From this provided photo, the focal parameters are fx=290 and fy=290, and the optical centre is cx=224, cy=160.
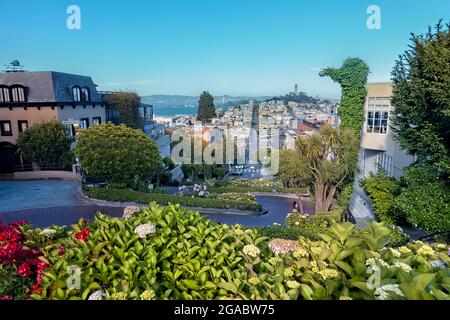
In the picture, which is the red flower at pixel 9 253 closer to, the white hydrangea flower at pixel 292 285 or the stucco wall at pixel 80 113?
the white hydrangea flower at pixel 292 285

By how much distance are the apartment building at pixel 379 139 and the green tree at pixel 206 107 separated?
36490mm

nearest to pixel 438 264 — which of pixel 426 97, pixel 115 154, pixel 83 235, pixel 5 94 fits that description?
pixel 83 235

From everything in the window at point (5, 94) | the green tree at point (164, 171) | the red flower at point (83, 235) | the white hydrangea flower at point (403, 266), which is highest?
the window at point (5, 94)

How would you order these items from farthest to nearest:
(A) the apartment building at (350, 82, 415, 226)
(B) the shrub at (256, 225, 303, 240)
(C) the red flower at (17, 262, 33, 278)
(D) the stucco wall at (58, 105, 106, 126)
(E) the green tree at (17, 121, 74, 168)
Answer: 1. (D) the stucco wall at (58, 105, 106, 126)
2. (E) the green tree at (17, 121, 74, 168)
3. (A) the apartment building at (350, 82, 415, 226)
4. (B) the shrub at (256, 225, 303, 240)
5. (C) the red flower at (17, 262, 33, 278)

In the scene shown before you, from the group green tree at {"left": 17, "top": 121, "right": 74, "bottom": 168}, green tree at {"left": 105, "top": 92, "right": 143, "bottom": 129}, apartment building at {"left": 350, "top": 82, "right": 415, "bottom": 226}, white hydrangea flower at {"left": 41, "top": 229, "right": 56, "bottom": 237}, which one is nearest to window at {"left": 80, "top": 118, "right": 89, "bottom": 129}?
green tree at {"left": 17, "top": 121, "right": 74, "bottom": 168}

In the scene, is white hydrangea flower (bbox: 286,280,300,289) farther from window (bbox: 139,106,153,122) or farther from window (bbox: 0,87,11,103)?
window (bbox: 139,106,153,122)

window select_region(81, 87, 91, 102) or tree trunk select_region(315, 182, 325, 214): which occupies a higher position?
window select_region(81, 87, 91, 102)

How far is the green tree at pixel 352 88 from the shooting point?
1516 centimetres

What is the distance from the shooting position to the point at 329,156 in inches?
606

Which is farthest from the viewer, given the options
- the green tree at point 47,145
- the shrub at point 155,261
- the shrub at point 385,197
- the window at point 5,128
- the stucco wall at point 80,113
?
the stucco wall at point 80,113

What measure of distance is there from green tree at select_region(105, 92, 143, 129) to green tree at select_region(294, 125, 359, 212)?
67.6 feet

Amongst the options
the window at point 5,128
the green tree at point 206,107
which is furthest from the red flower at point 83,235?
the green tree at point 206,107

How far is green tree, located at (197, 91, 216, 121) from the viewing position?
52.1 meters
